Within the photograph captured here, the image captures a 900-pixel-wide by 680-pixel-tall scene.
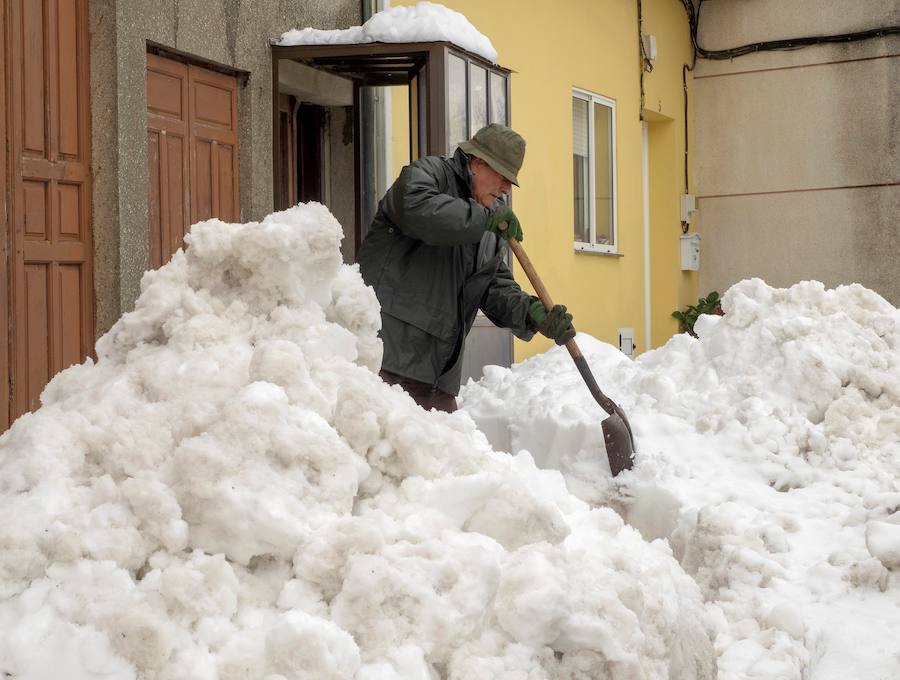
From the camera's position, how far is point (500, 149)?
15.2ft

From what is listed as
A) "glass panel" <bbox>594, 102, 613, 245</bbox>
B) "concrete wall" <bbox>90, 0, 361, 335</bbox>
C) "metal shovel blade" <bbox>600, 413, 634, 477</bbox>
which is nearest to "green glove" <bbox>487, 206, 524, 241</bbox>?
"metal shovel blade" <bbox>600, 413, 634, 477</bbox>

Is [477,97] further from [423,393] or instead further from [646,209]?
[646,209]

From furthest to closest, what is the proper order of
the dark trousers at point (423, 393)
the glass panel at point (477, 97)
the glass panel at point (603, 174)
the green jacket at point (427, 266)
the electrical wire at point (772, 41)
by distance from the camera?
the electrical wire at point (772, 41) → the glass panel at point (603, 174) → the glass panel at point (477, 97) → the dark trousers at point (423, 393) → the green jacket at point (427, 266)

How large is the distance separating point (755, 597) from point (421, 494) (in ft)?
4.42

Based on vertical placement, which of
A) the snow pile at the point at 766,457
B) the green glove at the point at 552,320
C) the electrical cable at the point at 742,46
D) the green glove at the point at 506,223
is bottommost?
the snow pile at the point at 766,457

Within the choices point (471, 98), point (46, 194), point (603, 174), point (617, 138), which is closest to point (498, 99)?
point (471, 98)

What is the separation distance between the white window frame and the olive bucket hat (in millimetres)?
A: 5702

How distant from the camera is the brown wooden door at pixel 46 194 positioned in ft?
15.9

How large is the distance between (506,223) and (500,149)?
296mm

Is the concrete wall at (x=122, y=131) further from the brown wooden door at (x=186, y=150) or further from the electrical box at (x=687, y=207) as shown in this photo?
the electrical box at (x=687, y=207)

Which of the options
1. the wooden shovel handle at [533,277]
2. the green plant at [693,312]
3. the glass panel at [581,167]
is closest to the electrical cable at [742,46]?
the green plant at [693,312]

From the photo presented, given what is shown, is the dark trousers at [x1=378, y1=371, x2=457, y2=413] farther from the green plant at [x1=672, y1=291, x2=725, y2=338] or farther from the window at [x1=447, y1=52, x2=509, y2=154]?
the green plant at [x1=672, y1=291, x2=725, y2=338]

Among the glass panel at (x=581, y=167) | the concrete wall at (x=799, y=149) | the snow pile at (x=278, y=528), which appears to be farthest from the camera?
the concrete wall at (x=799, y=149)

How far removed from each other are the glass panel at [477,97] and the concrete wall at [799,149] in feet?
22.1
